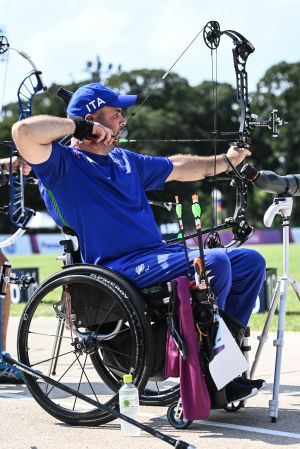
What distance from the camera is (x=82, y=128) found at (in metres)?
4.10

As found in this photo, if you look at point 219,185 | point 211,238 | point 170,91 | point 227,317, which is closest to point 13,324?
point 219,185

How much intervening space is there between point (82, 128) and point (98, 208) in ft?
1.39

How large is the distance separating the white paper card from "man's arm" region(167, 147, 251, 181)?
4.21 ft

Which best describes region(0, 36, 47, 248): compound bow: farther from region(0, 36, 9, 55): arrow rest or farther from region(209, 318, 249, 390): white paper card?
region(209, 318, 249, 390): white paper card

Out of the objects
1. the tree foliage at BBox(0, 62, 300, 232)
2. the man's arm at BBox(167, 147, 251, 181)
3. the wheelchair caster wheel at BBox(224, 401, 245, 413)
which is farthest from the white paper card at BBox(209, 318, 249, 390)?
the tree foliage at BBox(0, 62, 300, 232)

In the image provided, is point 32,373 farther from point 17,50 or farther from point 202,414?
point 17,50

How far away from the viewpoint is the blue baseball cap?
443 centimetres

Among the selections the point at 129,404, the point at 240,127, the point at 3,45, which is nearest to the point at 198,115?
the point at 3,45

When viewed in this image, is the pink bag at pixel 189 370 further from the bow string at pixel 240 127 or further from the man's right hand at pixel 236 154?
the man's right hand at pixel 236 154

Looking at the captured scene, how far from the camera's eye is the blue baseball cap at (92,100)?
4434 mm

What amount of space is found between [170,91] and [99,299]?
60400mm

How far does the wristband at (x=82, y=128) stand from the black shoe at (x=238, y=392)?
144 cm

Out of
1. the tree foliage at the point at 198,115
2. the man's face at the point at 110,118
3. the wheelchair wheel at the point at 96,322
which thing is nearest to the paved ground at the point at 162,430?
the wheelchair wheel at the point at 96,322

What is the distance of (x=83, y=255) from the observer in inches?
172
